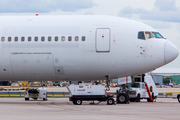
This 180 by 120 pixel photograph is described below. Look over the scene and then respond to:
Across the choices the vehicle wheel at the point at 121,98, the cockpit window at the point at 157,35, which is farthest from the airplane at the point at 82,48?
the vehicle wheel at the point at 121,98

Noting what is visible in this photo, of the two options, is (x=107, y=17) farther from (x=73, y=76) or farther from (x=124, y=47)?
(x=73, y=76)

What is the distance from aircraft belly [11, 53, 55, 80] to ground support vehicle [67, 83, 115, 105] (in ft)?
7.44

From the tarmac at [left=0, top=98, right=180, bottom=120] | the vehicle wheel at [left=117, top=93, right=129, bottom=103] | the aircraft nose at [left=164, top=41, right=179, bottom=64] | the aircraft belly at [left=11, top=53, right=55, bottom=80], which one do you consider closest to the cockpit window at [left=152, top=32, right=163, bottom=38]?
the aircraft nose at [left=164, top=41, right=179, bottom=64]

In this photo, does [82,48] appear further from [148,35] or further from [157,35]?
[157,35]

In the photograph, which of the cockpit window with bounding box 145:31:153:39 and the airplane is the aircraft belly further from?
the cockpit window with bounding box 145:31:153:39

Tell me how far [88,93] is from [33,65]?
4998 millimetres

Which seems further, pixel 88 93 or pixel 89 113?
pixel 88 93

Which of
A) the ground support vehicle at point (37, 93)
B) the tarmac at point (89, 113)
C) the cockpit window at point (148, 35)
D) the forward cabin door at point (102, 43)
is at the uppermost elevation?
the cockpit window at point (148, 35)

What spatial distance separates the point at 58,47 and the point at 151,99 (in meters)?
13.9

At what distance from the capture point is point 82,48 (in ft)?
82.5

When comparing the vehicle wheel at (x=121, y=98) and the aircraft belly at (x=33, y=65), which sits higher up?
the aircraft belly at (x=33, y=65)

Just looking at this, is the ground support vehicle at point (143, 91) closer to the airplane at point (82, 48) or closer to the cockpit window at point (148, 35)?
the airplane at point (82, 48)

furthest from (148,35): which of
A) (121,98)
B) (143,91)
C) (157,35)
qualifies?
(143,91)

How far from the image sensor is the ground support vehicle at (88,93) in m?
26.2
